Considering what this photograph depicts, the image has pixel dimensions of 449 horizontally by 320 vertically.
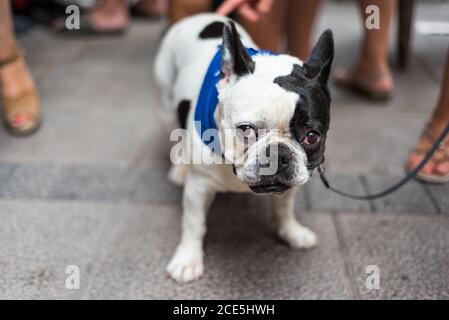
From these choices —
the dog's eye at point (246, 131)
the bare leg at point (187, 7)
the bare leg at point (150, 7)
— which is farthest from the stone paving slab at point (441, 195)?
the bare leg at point (150, 7)

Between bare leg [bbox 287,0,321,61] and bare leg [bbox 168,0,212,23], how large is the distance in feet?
1.62

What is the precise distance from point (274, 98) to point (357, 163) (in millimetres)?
1133

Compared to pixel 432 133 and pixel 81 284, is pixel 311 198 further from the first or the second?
pixel 81 284

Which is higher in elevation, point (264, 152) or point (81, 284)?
point (264, 152)

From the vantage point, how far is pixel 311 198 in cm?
188

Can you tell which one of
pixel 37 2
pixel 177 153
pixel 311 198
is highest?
pixel 37 2

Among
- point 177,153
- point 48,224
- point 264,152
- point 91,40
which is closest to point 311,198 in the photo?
point 177,153

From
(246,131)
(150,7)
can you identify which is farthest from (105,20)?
(246,131)

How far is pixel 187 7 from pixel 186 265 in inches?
43.7

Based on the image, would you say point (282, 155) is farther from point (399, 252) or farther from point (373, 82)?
point (373, 82)

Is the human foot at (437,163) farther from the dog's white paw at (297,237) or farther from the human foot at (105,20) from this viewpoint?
the human foot at (105,20)

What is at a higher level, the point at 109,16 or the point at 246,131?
the point at 246,131

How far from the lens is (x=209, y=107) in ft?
4.19

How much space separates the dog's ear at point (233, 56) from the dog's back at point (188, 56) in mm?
273
